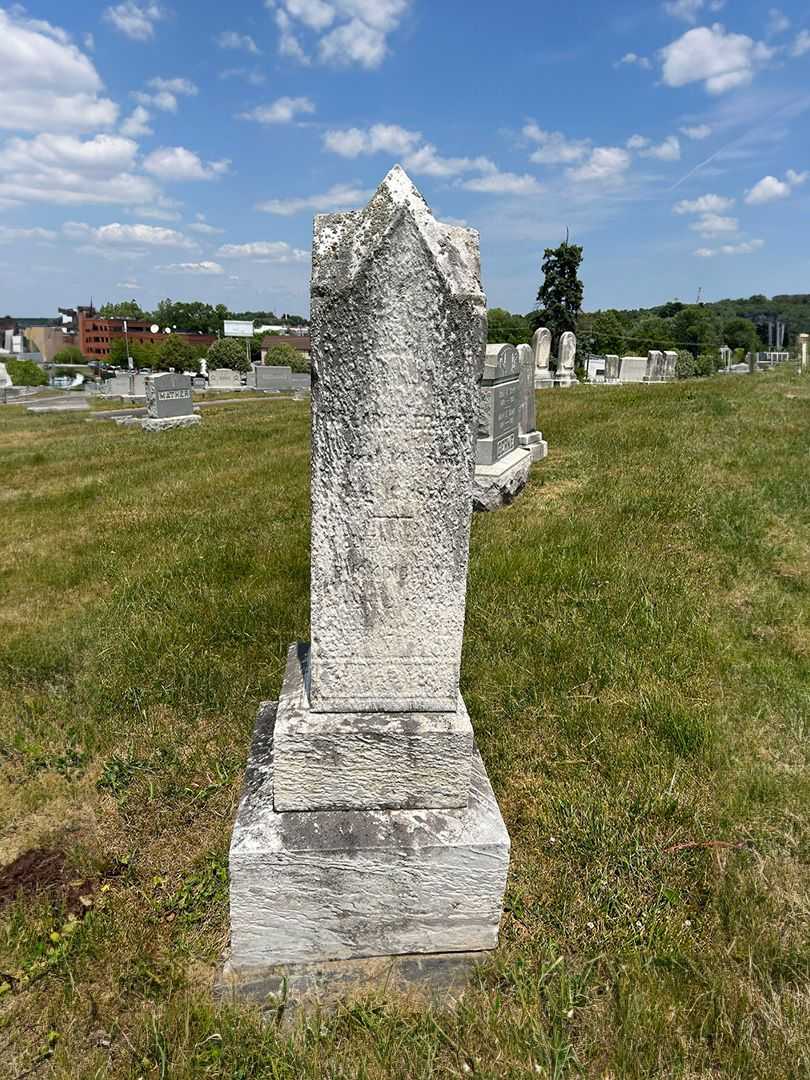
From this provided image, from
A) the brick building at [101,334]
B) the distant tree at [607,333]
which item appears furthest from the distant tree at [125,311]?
the distant tree at [607,333]

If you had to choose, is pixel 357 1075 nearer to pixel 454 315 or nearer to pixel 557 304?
pixel 454 315

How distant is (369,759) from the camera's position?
2084mm

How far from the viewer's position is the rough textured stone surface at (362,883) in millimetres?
2016

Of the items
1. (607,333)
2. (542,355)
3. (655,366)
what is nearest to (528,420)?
(542,355)

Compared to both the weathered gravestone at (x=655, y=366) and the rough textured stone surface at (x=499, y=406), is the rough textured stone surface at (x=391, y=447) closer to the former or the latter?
the rough textured stone surface at (x=499, y=406)

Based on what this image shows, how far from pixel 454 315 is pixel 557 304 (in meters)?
43.4

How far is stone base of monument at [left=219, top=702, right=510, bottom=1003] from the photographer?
2.02 metres

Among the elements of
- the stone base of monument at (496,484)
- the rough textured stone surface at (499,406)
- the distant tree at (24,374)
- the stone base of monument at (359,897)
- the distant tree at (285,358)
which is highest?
the distant tree at (285,358)

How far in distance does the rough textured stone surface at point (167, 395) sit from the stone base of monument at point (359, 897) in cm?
1580

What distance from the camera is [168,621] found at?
4.35 m

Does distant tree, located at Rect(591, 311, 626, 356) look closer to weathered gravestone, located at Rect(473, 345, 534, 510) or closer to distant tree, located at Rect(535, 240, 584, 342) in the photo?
distant tree, located at Rect(535, 240, 584, 342)

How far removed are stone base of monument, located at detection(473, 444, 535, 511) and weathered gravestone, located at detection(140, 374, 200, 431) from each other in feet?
37.0

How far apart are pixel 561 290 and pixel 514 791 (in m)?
43.1

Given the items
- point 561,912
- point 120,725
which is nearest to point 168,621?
point 120,725
